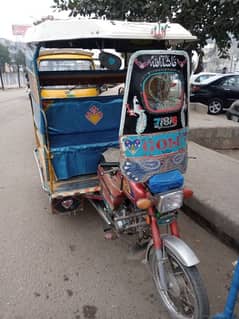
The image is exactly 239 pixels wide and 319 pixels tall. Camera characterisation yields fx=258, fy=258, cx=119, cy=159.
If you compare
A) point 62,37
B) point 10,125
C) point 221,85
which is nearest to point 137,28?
point 62,37

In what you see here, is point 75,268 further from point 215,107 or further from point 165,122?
point 215,107

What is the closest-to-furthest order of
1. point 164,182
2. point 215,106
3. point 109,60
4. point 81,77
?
point 164,182 < point 109,60 < point 81,77 < point 215,106

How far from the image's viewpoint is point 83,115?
118 inches

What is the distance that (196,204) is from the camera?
3.29 meters

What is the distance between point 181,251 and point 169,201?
1.18 ft

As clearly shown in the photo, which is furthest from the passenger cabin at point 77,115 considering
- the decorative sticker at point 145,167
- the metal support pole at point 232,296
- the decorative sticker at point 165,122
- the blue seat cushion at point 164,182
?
the metal support pole at point 232,296

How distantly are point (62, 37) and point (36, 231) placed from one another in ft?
7.14

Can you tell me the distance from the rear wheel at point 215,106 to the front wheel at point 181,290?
946 cm

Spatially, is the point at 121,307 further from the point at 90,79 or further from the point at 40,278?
the point at 90,79

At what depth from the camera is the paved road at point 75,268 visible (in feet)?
6.96

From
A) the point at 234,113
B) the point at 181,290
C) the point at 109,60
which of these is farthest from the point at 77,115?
the point at 234,113

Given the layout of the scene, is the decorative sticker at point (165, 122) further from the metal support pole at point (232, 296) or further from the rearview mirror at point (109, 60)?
the rearview mirror at point (109, 60)

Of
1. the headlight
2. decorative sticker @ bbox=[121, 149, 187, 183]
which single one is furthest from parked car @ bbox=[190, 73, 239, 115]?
the headlight

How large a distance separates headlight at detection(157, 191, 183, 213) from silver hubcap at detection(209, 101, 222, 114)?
945cm
